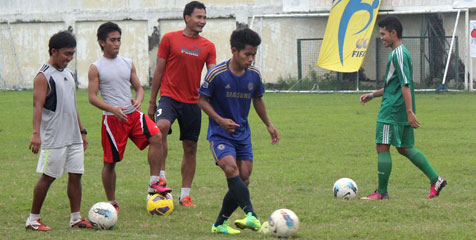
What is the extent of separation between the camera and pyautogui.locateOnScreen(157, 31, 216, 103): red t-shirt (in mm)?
9133

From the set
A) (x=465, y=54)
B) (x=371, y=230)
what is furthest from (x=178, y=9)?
(x=371, y=230)

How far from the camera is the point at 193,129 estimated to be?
9.18 metres

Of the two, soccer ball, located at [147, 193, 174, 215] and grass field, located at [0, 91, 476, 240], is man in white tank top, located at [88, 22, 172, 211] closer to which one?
soccer ball, located at [147, 193, 174, 215]

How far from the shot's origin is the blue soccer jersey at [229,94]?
7340 mm

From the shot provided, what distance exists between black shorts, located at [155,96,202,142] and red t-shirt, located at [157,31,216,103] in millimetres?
59

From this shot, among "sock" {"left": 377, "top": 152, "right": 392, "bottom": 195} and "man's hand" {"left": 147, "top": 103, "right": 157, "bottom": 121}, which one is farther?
"man's hand" {"left": 147, "top": 103, "right": 157, "bottom": 121}

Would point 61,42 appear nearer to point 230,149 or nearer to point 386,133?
point 230,149

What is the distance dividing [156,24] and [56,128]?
92.9 feet

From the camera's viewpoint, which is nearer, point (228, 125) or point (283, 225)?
point (283, 225)

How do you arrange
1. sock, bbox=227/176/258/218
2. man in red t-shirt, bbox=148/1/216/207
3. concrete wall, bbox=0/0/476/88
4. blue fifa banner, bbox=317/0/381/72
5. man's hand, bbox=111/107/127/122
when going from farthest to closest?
concrete wall, bbox=0/0/476/88 < blue fifa banner, bbox=317/0/381/72 < man in red t-shirt, bbox=148/1/216/207 < man's hand, bbox=111/107/127/122 < sock, bbox=227/176/258/218

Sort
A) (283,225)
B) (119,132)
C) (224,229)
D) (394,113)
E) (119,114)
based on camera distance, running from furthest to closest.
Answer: (394,113) < (119,132) < (119,114) < (224,229) < (283,225)

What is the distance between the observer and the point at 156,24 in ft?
116

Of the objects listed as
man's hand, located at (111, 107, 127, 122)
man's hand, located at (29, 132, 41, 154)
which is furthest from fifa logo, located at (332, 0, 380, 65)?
man's hand, located at (29, 132, 41, 154)

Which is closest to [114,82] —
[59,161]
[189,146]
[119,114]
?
[119,114]
